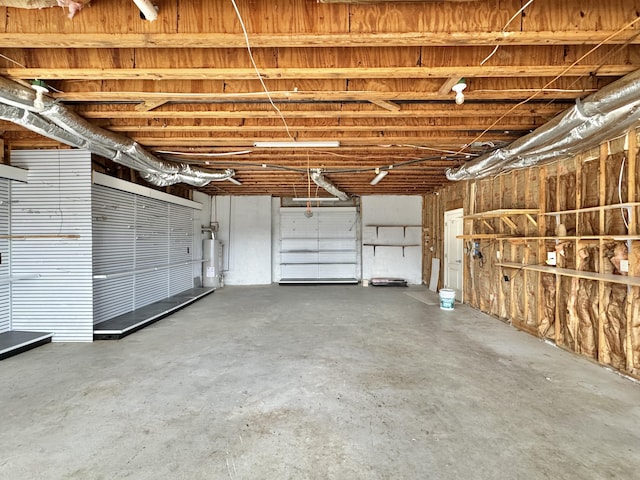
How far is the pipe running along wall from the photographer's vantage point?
249cm

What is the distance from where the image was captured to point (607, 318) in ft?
10.4

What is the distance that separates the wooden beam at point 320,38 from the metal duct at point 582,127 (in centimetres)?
40

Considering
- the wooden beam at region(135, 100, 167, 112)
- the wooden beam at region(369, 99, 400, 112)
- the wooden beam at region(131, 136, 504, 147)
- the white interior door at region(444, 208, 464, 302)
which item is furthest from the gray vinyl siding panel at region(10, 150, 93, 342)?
the white interior door at region(444, 208, 464, 302)

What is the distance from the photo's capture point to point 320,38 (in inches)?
75.9

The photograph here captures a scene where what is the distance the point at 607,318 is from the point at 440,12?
3420 millimetres

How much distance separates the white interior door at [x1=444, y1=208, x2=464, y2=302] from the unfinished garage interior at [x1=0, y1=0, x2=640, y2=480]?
81 centimetres

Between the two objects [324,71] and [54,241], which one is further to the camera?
[54,241]

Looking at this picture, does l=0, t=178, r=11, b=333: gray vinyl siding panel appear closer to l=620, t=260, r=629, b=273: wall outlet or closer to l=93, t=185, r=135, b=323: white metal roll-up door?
l=93, t=185, r=135, b=323: white metal roll-up door

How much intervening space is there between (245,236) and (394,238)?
14.4 feet

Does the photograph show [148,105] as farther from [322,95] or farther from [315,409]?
[315,409]

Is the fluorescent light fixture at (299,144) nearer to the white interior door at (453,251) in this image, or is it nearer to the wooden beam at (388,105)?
the wooden beam at (388,105)

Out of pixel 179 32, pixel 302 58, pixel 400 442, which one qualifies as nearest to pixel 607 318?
pixel 400 442

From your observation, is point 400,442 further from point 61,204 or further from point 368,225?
point 368,225

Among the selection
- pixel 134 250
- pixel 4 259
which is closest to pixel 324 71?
pixel 134 250
